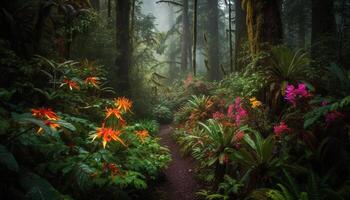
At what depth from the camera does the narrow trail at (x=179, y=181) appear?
633cm

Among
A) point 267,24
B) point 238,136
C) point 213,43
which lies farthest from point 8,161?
point 213,43

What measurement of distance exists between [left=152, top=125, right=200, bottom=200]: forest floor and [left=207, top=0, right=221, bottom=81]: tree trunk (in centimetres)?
1426

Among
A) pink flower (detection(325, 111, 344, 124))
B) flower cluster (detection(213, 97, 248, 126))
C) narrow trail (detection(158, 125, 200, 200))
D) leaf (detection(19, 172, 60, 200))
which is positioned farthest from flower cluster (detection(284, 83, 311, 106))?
leaf (detection(19, 172, 60, 200))

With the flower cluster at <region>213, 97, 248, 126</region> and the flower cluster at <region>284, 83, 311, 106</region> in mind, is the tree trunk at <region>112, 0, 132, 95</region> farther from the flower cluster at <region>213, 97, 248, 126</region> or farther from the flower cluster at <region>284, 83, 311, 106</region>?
the flower cluster at <region>284, 83, 311, 106</region>

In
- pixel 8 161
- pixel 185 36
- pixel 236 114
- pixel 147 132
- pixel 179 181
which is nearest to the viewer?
pixel 8 161

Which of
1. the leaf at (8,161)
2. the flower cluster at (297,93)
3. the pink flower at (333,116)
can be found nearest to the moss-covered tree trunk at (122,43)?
the flower cluster at (297,93)

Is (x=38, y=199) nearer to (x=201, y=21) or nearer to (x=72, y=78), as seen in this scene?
(x=72, y=78)

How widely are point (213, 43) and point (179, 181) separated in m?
17.6

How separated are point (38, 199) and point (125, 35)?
29.8ft

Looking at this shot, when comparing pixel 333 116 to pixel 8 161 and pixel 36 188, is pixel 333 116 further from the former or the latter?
pixel 8 161

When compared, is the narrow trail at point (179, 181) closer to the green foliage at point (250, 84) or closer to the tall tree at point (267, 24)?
the green foliage at point (250, 84)

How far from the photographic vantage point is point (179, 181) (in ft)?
23.3

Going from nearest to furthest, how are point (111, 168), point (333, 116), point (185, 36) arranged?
point (111, 168)
point (333, 116)
point (185, 36)

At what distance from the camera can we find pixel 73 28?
26.8 feet
